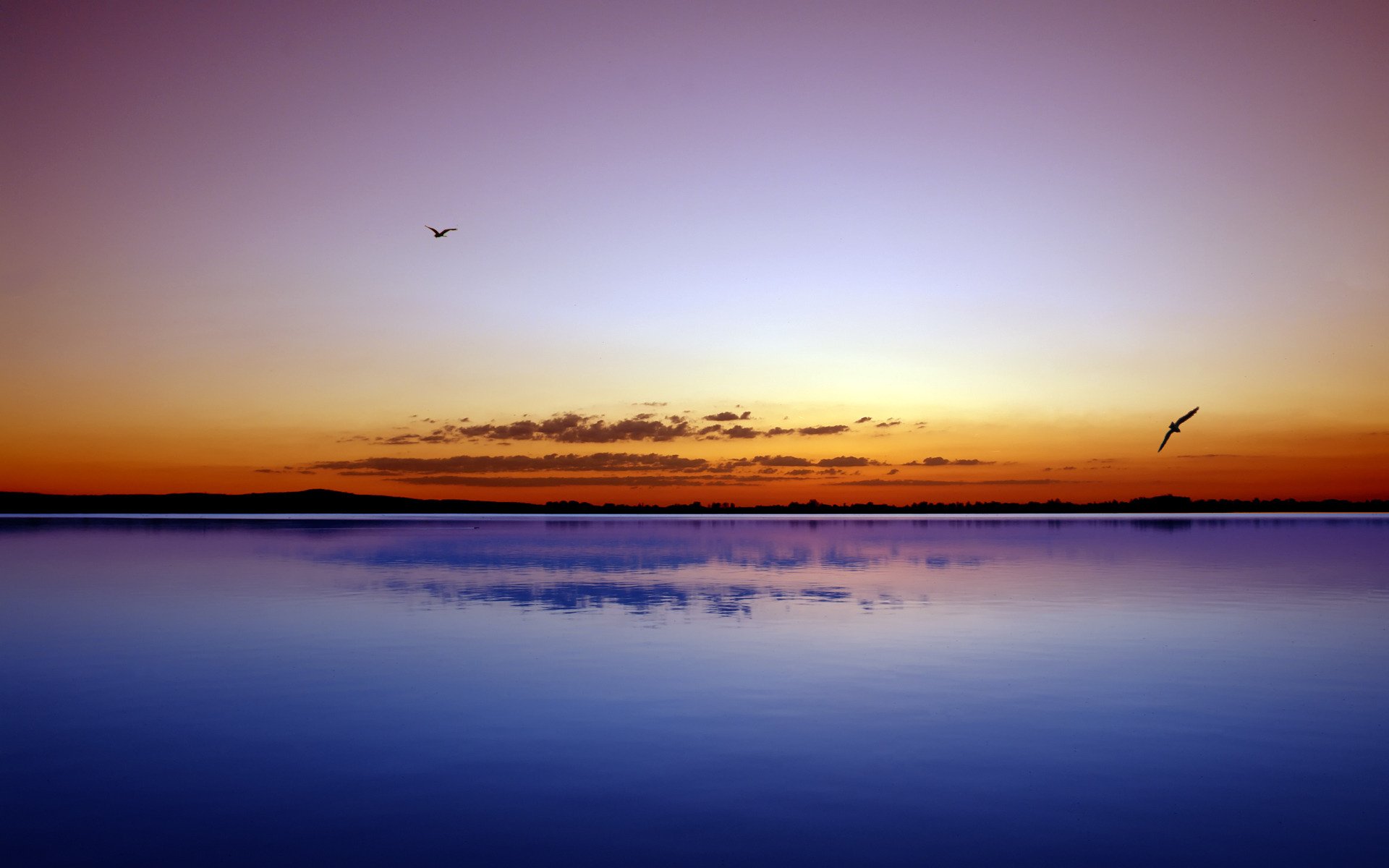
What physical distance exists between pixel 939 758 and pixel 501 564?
146 ft

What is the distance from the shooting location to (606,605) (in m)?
33.9

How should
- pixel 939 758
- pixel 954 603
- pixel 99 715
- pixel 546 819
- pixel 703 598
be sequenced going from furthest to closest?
pixel 703 598
pixel 954 603
pixel 99 715
pixel 939 758
pixel 546 819

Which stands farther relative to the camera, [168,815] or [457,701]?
[457,701]

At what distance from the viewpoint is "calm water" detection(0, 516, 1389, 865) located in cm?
1137

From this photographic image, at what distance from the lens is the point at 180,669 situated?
2216 centimetres

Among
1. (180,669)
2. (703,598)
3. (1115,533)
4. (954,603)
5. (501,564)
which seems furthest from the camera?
(1115,533)

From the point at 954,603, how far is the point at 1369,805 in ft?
70.4

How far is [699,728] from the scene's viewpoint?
16.4 m

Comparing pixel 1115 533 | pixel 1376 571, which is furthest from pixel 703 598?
pixel 1115 533

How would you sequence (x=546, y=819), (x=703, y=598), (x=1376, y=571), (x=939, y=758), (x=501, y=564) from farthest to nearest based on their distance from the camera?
(x=501, y=564) < (x=1376, y=571) < (x=703, y=598) < (x=939, y=758) < (x=546, y=819)

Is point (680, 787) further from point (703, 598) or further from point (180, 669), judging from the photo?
point (703, 598)

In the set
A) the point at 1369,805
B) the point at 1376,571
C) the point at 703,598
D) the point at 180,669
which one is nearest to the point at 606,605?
the point at 703,598

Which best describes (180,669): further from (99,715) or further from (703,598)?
(703,598)

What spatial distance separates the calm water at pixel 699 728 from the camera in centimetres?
1137
